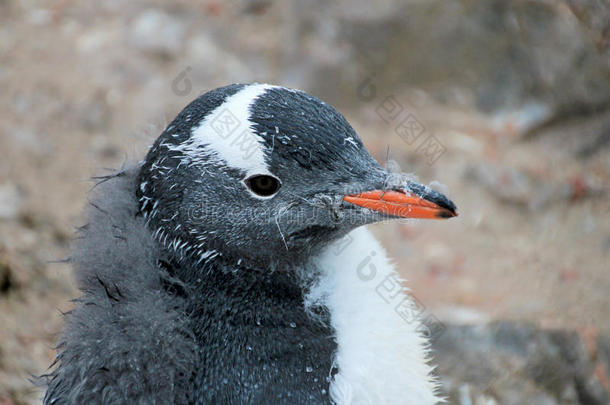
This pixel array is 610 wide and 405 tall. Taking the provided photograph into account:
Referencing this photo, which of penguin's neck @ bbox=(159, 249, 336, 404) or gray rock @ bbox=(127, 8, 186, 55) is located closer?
penguin's neck @ bbox=(159, 249, 336, 404)

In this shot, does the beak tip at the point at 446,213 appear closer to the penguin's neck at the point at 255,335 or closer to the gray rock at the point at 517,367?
the penguin's neck at the point at 255,335

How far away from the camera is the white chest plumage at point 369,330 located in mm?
2406

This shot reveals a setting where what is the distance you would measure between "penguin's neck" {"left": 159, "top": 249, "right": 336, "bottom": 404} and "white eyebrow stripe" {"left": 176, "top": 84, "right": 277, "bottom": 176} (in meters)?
0.37

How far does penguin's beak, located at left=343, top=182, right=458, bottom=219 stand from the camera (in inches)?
89.0

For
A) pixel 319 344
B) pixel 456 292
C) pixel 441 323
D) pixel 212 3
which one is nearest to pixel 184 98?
pixel 212 3

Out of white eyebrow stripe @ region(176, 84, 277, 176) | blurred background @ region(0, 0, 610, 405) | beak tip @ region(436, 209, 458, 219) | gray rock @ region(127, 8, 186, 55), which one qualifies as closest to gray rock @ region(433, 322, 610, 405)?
blurred background @ region(0, 0, 610, 405)

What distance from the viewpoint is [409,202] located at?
2.28 metres

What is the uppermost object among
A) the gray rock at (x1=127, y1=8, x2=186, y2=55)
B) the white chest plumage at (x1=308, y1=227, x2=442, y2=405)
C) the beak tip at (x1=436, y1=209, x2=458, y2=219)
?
the gray rock at (x1=127, y1=8, x2=186, y2=55)

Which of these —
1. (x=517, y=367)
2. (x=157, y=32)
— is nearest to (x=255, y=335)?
(x=517, y=367)

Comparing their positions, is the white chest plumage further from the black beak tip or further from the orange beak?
the black beak tip

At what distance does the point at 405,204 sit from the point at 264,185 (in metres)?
0.47

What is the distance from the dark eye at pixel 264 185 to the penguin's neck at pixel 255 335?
27 centimetres

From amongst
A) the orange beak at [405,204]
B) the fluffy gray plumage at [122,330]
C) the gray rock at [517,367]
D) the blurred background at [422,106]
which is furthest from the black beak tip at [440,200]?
the blurred background at [422,106]

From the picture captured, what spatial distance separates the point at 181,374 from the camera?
2322 millimetres
